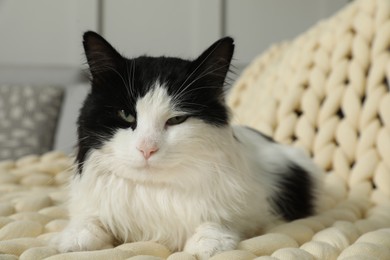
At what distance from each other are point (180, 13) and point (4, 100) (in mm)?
1042

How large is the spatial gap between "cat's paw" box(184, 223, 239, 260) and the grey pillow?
1.72 m

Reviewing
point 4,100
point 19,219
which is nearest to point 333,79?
point 19,219

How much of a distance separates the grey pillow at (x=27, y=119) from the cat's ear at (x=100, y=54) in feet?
5.30

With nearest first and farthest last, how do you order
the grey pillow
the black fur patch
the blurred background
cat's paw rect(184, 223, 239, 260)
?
cat's paw rect(184, 223, 239, 260) → the black fur patch → the grey pillow → the blurred background

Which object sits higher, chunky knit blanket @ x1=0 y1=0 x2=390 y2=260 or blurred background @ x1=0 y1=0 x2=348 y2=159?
blurred background @ x1=0 y1=0 x2=348 y2=159

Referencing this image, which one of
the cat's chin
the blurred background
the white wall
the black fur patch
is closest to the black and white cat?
the cat's chin

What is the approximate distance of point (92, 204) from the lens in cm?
86

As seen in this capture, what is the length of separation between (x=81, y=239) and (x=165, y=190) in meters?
0.16

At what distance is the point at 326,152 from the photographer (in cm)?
131

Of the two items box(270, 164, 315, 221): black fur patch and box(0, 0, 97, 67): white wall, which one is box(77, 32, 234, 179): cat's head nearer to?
box(270, 164, 315, 221): black fur patch

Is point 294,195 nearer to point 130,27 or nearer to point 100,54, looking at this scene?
point 100,54

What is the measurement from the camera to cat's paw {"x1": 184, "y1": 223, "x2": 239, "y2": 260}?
0.74 m

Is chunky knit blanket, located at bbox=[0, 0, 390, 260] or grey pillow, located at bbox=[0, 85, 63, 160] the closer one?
chunky knit blanket, located at bbox=[0, 0, 390, 260]

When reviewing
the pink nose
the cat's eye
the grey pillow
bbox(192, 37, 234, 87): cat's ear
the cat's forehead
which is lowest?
the grey pillow
